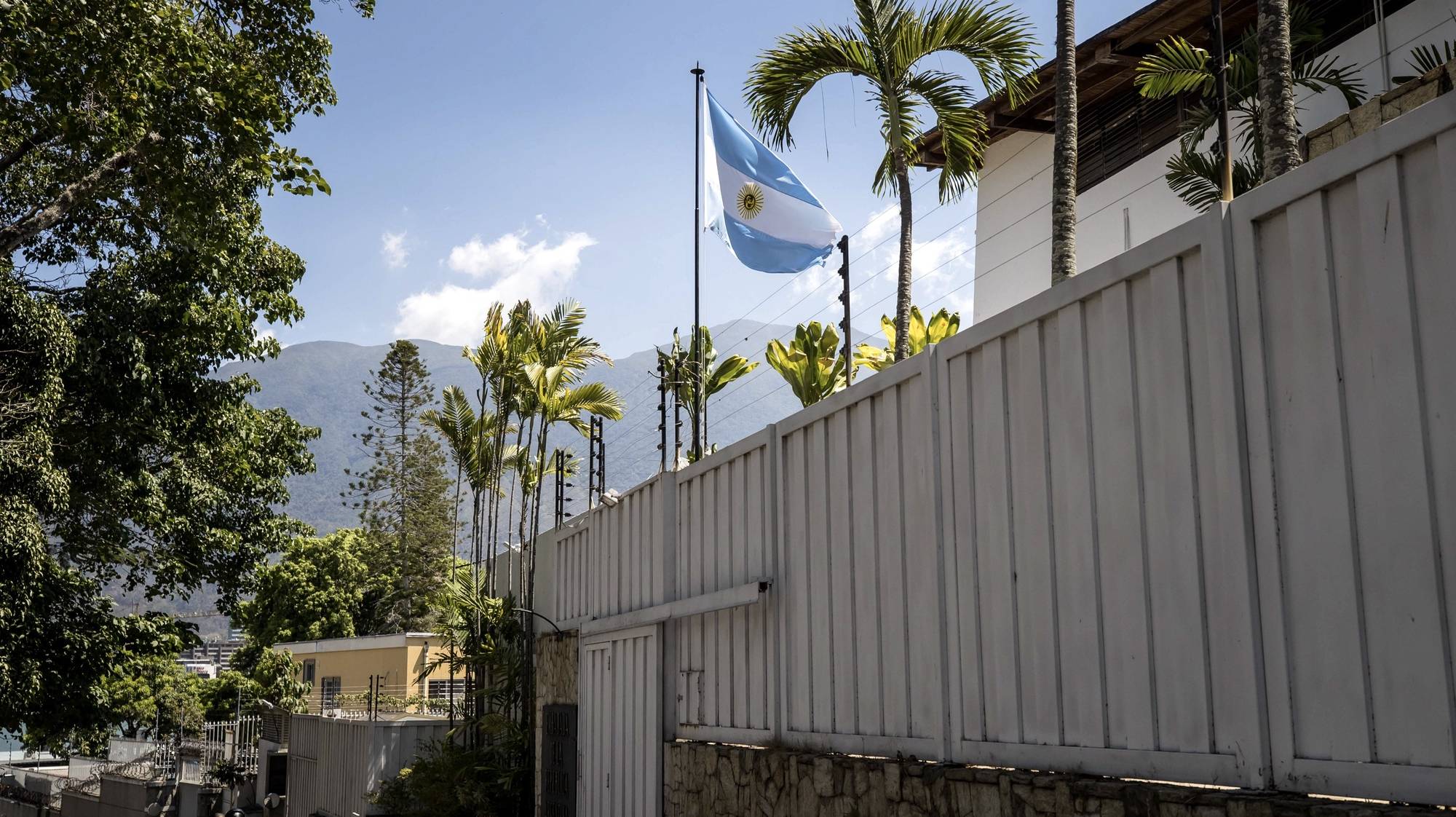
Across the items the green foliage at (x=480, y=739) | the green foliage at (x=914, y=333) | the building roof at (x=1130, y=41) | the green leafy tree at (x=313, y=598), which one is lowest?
the green foliage at (x=480, y=739)

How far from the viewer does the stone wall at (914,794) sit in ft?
13.5

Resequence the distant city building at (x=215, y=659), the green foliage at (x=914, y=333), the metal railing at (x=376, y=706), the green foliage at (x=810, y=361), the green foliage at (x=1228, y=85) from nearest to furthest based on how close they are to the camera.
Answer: the green foliage at (x=1228, y=85) < the green foliage at (x=914, y=333) < the green foliage at (x=810, y=361) < the metal railing at (x=376, y=706) < the distant city building at (x=215, y=659)

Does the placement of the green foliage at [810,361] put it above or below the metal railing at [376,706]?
above

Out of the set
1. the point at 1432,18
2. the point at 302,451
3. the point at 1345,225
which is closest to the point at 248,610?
the point at 302,451

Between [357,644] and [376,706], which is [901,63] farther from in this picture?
[357,644]

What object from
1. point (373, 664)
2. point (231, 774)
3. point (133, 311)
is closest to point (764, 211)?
point (133, 311)

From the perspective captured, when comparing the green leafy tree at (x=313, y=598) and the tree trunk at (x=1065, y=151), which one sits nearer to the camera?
the tree trunk at (x=1065, y=151)

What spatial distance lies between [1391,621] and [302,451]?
62.2 feet

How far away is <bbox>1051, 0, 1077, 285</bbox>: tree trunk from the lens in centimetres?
967

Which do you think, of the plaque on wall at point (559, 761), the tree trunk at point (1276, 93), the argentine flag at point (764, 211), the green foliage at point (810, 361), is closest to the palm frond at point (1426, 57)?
the tree trunk at point (1276, 93)

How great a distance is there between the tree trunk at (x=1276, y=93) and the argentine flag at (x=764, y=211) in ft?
19.7

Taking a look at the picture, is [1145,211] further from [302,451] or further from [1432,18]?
[302,451]

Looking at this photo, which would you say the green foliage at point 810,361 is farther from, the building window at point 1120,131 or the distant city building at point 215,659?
the distant city building at point 215,659

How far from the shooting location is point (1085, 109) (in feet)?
58.8
